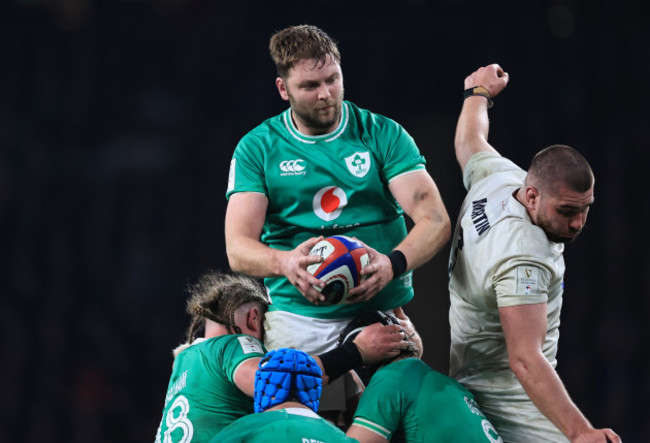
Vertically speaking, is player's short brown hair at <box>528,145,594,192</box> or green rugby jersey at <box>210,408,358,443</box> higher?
player's short brown hair at <box>528,145,594,192</box>

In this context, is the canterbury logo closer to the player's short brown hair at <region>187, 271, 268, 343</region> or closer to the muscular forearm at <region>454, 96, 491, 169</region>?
the player's short brown hair at <region>187, 271, 268, 343</region>

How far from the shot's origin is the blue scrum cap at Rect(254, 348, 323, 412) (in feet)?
8.64

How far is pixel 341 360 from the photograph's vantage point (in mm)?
3332

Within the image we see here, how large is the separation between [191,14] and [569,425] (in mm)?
6198

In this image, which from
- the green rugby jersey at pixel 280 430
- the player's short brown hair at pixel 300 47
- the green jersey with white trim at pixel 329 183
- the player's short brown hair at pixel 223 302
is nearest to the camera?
the green rugby jersey at pixel 280 430

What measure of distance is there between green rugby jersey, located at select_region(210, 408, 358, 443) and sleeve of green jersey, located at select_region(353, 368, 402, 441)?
0.86 metres

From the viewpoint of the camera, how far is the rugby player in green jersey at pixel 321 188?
3.60 m

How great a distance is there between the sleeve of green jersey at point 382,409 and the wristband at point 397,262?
16.8 inches

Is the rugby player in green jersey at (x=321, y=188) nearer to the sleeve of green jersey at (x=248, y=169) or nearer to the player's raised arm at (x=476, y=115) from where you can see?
the sleeve of green jersey at (x=248, y=169)

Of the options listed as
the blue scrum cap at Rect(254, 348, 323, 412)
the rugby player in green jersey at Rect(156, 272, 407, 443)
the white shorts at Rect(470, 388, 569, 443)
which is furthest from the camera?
the white shorts at Rect(470, 388, 569, 443)

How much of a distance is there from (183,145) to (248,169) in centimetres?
401

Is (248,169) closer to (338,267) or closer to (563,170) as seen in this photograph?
(338,267)

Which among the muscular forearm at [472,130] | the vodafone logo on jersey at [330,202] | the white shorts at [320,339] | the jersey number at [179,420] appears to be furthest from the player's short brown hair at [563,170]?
the jersey number at [179,420]

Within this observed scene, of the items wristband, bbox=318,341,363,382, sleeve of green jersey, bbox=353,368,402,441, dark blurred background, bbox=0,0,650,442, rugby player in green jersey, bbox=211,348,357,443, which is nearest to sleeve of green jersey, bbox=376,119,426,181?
wristband, bbox=318,341,363,382
